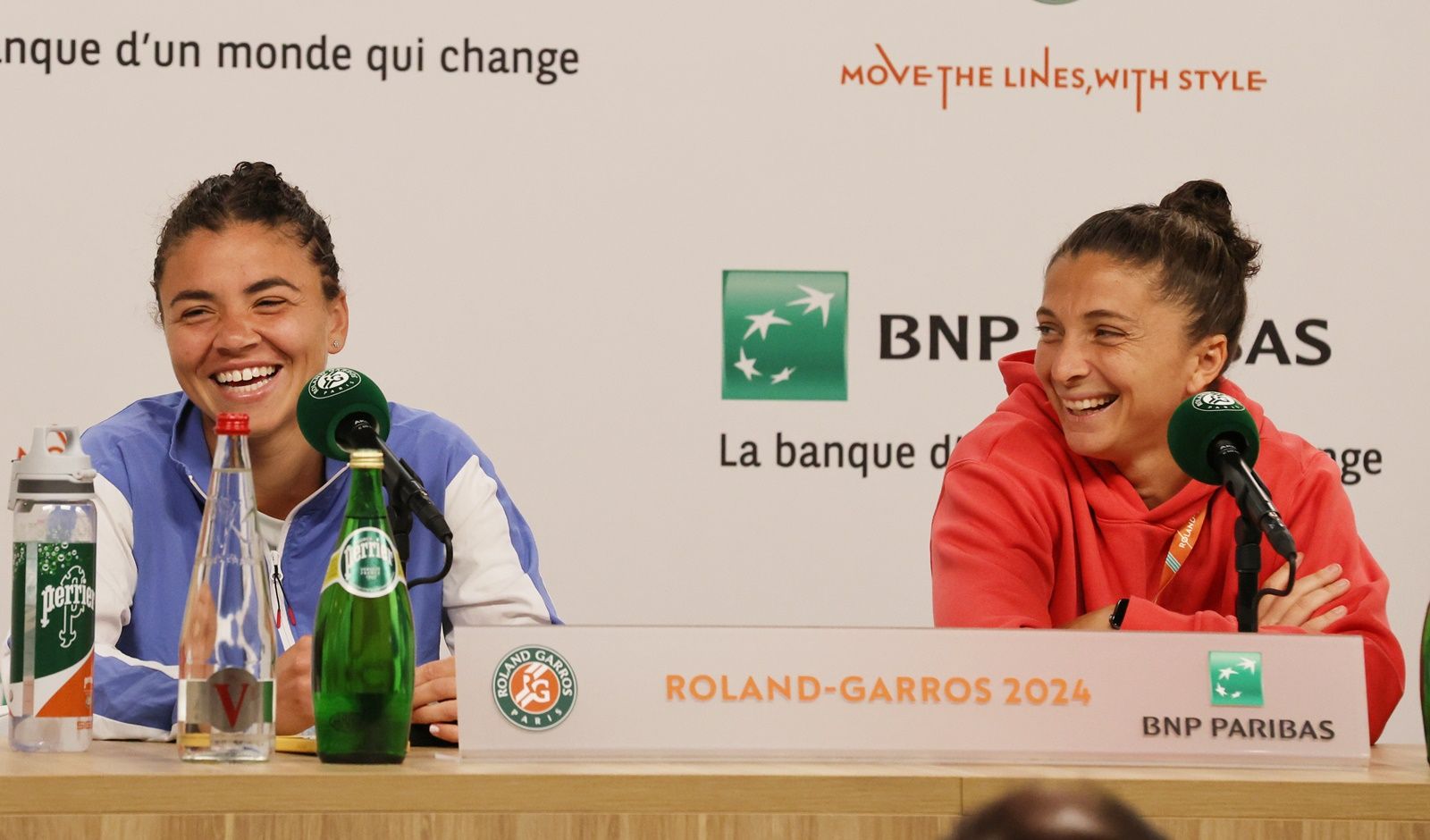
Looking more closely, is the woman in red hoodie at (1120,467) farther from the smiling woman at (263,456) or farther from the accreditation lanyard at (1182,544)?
the smiling woman at (263,456)

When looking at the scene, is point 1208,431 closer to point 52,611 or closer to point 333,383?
point 333,383

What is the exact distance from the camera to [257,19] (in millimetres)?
2619

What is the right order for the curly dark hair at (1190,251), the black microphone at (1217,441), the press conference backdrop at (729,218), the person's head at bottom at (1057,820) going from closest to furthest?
the person's head at bottom at (1057,820) < the black microphone at (1217,441) < the curly dark hair at (1190,251) < the press conference backdrop at (729,218)

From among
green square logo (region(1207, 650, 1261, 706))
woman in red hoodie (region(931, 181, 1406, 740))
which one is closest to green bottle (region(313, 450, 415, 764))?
green square logo (region(1207, 650, 1261, 706))

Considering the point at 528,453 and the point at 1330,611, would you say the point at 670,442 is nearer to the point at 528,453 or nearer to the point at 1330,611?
the point at 528,453

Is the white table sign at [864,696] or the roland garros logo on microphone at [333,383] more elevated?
the roland garros logo on microphone at [333,383]

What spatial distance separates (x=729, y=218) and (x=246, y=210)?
0.83 metres

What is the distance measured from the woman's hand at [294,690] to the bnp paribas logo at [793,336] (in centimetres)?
143

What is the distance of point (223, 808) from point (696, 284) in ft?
5.68

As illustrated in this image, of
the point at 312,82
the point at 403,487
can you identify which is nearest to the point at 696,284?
the point at 312,82

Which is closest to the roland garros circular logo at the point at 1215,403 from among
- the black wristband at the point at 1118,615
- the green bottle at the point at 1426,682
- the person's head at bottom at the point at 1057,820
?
the green bottle at the point at 1426,682

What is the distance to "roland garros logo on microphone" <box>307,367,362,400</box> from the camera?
4.28 ft

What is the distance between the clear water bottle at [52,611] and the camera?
3.85ft

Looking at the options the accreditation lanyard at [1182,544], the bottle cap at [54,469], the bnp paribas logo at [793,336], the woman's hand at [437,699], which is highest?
the bnp paribas logo at [793,336]
